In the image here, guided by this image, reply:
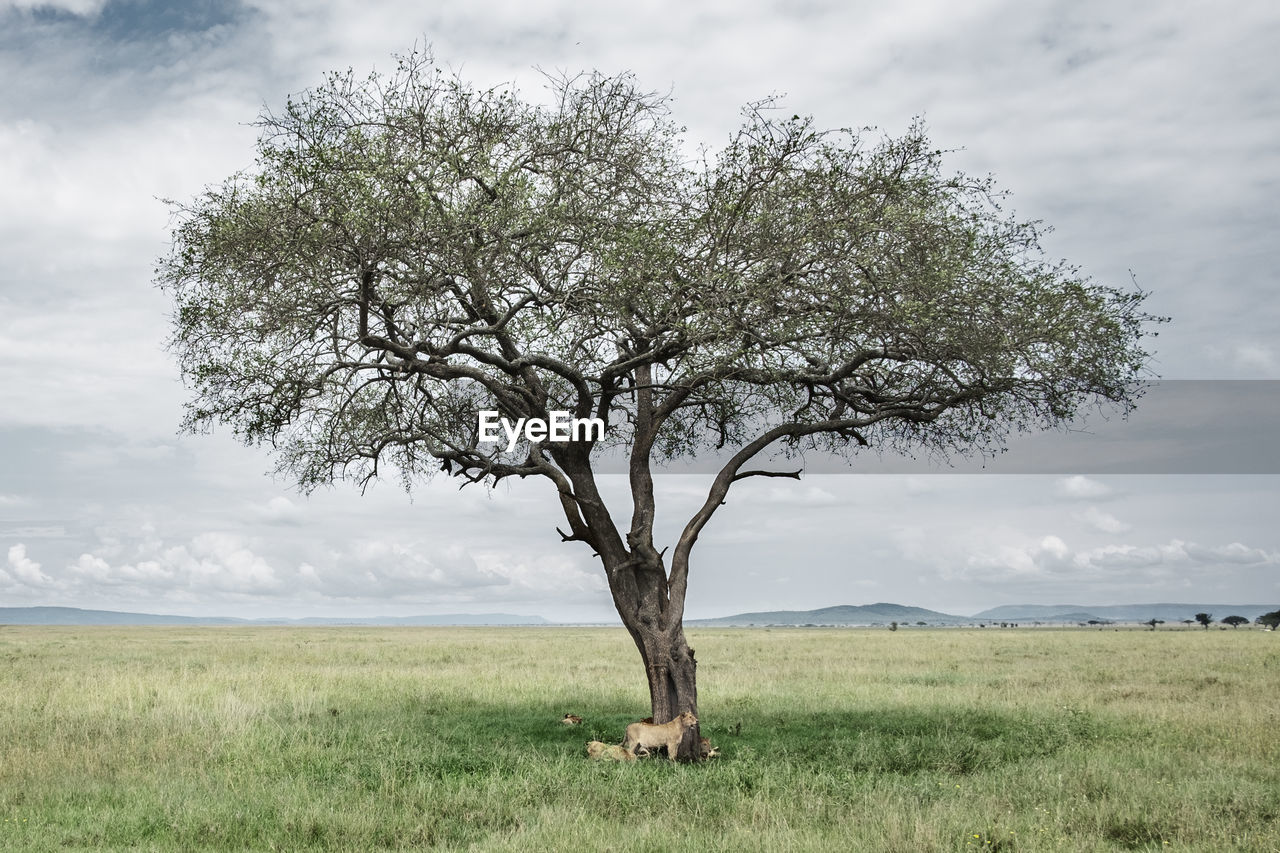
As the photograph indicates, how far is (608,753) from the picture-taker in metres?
17.3

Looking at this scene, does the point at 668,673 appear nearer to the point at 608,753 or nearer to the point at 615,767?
the point at 608,753

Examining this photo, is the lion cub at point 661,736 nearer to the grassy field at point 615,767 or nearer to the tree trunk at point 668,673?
the grassy field at point 615,767

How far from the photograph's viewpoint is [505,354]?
2038 cm

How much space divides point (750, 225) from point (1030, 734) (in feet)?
38.8

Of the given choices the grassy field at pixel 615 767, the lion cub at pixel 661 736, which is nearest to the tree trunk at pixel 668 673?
the lion cub at pixel 661 736

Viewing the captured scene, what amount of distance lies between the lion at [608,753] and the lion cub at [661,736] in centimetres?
13

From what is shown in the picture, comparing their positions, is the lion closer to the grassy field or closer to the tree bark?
the grassy field

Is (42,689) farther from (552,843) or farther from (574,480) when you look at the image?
(552,843)

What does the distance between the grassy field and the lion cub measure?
422mm

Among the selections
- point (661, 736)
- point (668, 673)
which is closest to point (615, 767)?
point (661, 736)

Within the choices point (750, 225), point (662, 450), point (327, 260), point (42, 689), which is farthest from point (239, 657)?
point (750, 225)

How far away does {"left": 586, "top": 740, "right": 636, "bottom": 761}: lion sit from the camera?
17.0 meters

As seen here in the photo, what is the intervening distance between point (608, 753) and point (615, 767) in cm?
114

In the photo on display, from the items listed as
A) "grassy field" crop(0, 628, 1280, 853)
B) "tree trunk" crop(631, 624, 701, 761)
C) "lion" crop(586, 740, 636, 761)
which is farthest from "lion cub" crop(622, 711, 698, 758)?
"tree trunk" crop(631, 624, 701, 761)
